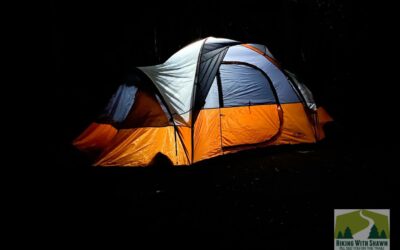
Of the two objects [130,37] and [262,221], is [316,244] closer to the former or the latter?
[262,221]

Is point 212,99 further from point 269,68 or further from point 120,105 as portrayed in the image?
point 120,105

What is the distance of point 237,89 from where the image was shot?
6070 millimetres

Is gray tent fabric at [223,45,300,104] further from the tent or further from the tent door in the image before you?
the tent door

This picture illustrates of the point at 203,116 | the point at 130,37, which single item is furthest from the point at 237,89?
the point at 130,37

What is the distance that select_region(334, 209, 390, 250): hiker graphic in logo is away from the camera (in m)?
2.76

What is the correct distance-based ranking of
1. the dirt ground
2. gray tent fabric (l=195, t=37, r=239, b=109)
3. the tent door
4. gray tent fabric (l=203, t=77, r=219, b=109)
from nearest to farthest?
the dirt ground
gray tent fabric (l=195, t=37, r=239, b=109)
gray tent fabric (l=203, t=77, r=219, b=109)
the tent door

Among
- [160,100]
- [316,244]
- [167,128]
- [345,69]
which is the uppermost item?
[345,69]

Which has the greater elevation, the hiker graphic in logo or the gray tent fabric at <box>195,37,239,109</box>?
the gray tent fabric at <box>195,37,239,109</box>

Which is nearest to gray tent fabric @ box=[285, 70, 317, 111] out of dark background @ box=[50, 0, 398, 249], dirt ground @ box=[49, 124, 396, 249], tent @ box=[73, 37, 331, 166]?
tent @ box=[73, 37, 331, 166]

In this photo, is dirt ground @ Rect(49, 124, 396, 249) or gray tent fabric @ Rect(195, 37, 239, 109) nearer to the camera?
dirt ground @ Rect(49, 124, 396, 249)

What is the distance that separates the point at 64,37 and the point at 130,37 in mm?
2393

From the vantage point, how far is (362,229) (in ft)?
9.56

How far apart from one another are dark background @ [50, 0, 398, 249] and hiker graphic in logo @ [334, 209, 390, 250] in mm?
143

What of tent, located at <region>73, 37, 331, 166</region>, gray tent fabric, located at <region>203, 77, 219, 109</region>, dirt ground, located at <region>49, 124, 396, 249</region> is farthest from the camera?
gray tent fabric, located at <region>203, 77, 219, 109</region>
